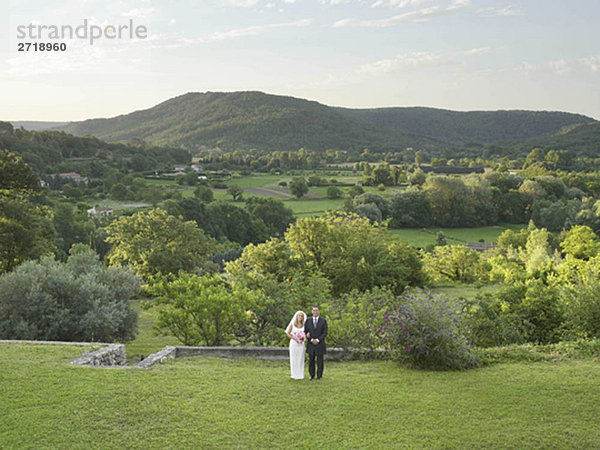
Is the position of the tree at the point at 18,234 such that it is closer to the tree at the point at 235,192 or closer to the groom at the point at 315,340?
the groom at the point at 315,340

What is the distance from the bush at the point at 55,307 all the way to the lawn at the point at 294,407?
4.01m

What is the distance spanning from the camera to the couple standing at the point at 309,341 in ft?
27.1

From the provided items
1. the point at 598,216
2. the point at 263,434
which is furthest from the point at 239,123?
the point at 263,434

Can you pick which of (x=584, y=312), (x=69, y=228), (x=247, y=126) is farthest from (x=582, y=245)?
(x=247, y=126)

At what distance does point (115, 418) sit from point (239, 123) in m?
162

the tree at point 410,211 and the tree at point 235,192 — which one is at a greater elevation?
the tree at point 235,192

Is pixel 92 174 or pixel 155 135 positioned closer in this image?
pixel 92 174

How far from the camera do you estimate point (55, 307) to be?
507 inches

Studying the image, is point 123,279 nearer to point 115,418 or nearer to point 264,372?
point 264,372

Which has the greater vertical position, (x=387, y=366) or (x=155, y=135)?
(x=155, y=135)

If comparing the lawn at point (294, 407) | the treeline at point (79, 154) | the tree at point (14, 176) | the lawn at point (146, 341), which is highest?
the treeline at point (79, 154)

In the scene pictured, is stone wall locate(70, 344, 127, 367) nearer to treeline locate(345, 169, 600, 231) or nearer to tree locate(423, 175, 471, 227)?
treeline locate(345, 169, 600, 231)

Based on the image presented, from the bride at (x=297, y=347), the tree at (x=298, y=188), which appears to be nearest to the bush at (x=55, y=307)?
the bride at (x=297, y=347)

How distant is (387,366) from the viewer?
30.3ft
